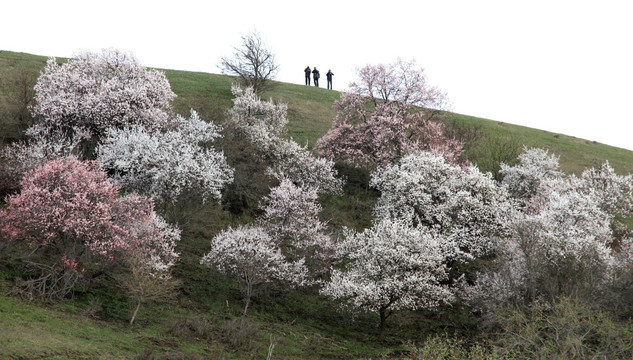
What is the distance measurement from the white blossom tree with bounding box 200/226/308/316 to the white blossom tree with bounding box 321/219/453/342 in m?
3.54

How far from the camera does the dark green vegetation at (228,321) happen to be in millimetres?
20781

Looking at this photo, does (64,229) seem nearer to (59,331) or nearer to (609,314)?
(59,331)

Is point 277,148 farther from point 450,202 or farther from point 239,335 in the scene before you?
point 239,335

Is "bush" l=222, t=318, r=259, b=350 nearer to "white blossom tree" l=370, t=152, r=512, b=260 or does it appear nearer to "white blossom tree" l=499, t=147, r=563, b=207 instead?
"white blossom tree" l=370, t=152, r=512, b=260

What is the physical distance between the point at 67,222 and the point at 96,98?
17.8m

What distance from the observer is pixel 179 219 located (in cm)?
3406

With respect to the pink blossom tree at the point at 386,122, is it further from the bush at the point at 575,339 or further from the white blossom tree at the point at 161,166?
the bush at the point at 575,339

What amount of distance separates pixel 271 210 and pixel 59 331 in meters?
16.8

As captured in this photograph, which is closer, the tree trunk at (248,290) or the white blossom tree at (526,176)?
the tree trunk at (248,290)

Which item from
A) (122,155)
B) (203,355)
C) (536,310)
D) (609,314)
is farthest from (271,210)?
(609,314)

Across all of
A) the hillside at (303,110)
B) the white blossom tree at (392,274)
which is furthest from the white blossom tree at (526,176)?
the white blossom tree at (392,274)

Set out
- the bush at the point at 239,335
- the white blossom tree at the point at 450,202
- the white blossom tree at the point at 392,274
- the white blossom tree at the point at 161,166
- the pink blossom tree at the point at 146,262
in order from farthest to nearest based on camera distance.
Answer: the white blossom tree at the point at 450,202 < the white blossom tree at the point at 161,166 < the white blossom tree at the point at 392,274 < the bush at the point at 239,335 < the pink blossom tree at the point at 146,262

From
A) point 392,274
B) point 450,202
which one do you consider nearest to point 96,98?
point 392,274

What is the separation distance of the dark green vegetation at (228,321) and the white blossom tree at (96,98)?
3450 millimetres
